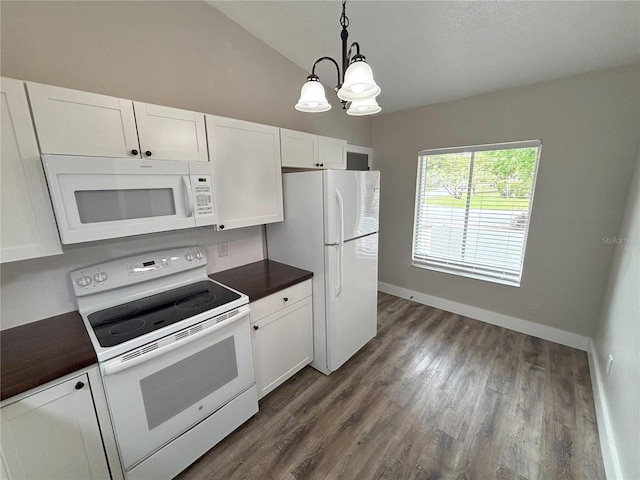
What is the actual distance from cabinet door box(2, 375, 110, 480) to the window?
3380 millimetres

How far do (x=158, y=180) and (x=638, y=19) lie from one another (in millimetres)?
3079

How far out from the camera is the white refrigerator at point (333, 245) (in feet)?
6.63

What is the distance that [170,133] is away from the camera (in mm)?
1516

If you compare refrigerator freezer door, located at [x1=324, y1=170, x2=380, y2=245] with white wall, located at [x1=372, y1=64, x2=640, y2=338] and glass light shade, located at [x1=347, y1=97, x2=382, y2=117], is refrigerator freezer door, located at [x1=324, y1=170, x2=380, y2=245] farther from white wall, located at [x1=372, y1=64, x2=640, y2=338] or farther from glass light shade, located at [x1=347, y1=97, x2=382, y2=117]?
white wall, located at [x1=372, y1=64, x2=640, y2=338]

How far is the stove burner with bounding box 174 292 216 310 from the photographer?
1567 mm

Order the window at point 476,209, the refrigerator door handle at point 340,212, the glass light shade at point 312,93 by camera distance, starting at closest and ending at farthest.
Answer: the glass light shade at point 312,93 → the refrigerator door handle at point 340,212 → the window at point 476,209

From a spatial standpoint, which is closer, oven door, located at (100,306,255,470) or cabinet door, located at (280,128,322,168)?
oven door, located at (100,306,255,470)

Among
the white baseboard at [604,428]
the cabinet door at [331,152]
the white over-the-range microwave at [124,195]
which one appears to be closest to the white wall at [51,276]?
the white over-the-range microwave at [124,195]

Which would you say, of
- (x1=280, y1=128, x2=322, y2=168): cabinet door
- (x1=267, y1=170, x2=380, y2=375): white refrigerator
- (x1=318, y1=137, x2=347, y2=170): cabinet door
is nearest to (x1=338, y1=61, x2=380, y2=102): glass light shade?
(x1=267, y1=170, x2=380, y2=375): white refrigerator

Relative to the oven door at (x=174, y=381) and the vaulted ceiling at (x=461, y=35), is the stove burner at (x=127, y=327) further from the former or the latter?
the vaulted ceiling at (x=461, y=35)

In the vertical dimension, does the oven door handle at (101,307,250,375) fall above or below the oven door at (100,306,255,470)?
above

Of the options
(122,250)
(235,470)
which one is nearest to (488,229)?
(235,470)

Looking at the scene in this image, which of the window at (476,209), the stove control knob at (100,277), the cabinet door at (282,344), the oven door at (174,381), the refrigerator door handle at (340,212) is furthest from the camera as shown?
the window at (476,209)

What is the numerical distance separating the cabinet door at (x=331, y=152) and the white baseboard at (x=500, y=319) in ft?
6.69
